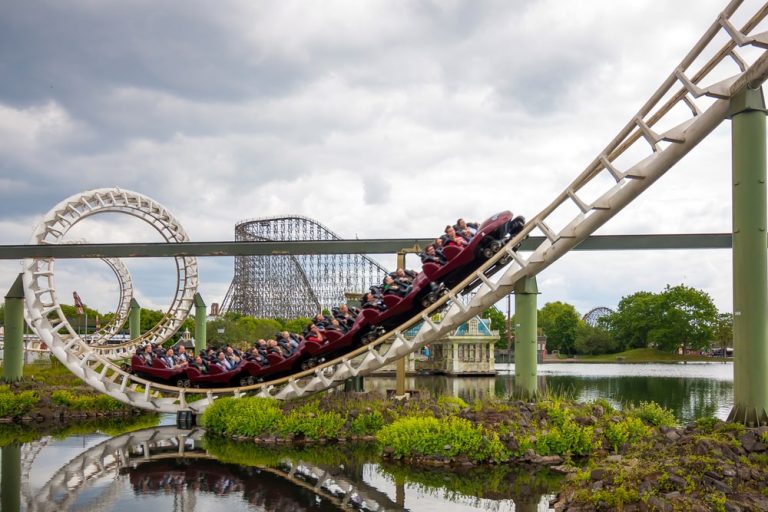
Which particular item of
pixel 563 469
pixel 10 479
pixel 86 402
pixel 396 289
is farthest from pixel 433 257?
pixel 86 402

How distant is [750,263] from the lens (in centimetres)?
913

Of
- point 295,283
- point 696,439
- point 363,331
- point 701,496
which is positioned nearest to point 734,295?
point 696,439

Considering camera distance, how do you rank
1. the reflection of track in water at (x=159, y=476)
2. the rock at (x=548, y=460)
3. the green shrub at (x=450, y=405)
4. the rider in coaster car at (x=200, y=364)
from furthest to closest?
1. the rider in coaster car at (x=200, y=364)
2. the green shrub at (x=450, y=405)
3. the rock at (x=548, y=460)
4. the reflection of track in water at (x=159, y=476)

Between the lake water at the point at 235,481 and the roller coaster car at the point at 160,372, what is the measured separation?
8.68 ft

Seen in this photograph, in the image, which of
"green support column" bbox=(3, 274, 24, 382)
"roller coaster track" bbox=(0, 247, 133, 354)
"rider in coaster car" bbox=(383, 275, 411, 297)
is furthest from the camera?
"roller coaster track" bbox=(0, 247, 133, 354)

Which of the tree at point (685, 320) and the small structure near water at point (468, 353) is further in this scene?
the tree at point (685, 320)

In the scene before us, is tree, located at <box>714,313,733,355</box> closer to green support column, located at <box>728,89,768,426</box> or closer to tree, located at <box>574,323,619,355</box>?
tree, located at <box>574,323,619,355</box>

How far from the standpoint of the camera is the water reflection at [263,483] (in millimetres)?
8977

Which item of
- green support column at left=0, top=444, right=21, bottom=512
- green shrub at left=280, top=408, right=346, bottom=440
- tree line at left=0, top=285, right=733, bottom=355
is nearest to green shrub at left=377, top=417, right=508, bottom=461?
green shrub at left=280, top=408, right=346, bottom=440

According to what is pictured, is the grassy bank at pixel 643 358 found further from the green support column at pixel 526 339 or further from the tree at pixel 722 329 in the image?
the green support column at pixel 526 339

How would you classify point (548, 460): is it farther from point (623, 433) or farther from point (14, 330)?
point (14, 330)

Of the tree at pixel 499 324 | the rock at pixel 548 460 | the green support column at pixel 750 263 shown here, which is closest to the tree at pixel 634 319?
the tree at pixel 499 324

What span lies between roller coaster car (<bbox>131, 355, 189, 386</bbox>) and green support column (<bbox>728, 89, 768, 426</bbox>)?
478 inches

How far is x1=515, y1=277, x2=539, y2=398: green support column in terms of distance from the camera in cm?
1414
